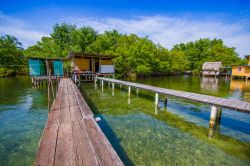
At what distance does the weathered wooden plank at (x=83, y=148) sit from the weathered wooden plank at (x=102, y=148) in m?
0.09

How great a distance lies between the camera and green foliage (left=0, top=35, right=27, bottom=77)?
29.4 meters

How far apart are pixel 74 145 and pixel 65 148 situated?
169 mm

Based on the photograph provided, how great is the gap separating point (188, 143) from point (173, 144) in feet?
1.79

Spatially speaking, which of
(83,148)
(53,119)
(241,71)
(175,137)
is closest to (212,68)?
(241,71)

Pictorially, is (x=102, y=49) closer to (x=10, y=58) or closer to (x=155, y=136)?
(x=10, y=58)

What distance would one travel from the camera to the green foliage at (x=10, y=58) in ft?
96.4

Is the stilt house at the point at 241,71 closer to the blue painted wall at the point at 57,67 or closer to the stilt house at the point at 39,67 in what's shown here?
the blue painted wall at the point at 57,67

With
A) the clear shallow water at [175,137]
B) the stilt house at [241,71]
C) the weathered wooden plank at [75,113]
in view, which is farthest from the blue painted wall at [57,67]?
the stilt house at [241,71]

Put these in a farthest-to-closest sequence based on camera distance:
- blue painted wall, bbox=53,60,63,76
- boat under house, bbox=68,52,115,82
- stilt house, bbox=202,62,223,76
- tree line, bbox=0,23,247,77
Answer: stilt house, bbox=202,62,223,76
tree line, bbox=0,23,247,77
blue painted wall, bbox=53,60,63,76
boat under house, bbox=68,52,115,82

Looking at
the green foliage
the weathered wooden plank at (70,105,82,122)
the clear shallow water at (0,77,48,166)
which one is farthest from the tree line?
the weathered wooden plank at (70,105,82,122)

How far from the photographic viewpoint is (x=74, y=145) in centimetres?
279

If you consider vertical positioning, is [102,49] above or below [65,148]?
above

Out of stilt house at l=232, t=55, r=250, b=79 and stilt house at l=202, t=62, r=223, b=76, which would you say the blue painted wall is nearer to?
stilt house at l=232, t=55, r=250, b=79

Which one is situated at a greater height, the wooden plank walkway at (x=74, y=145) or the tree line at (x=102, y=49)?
the tree line at (x=102, y=49)
